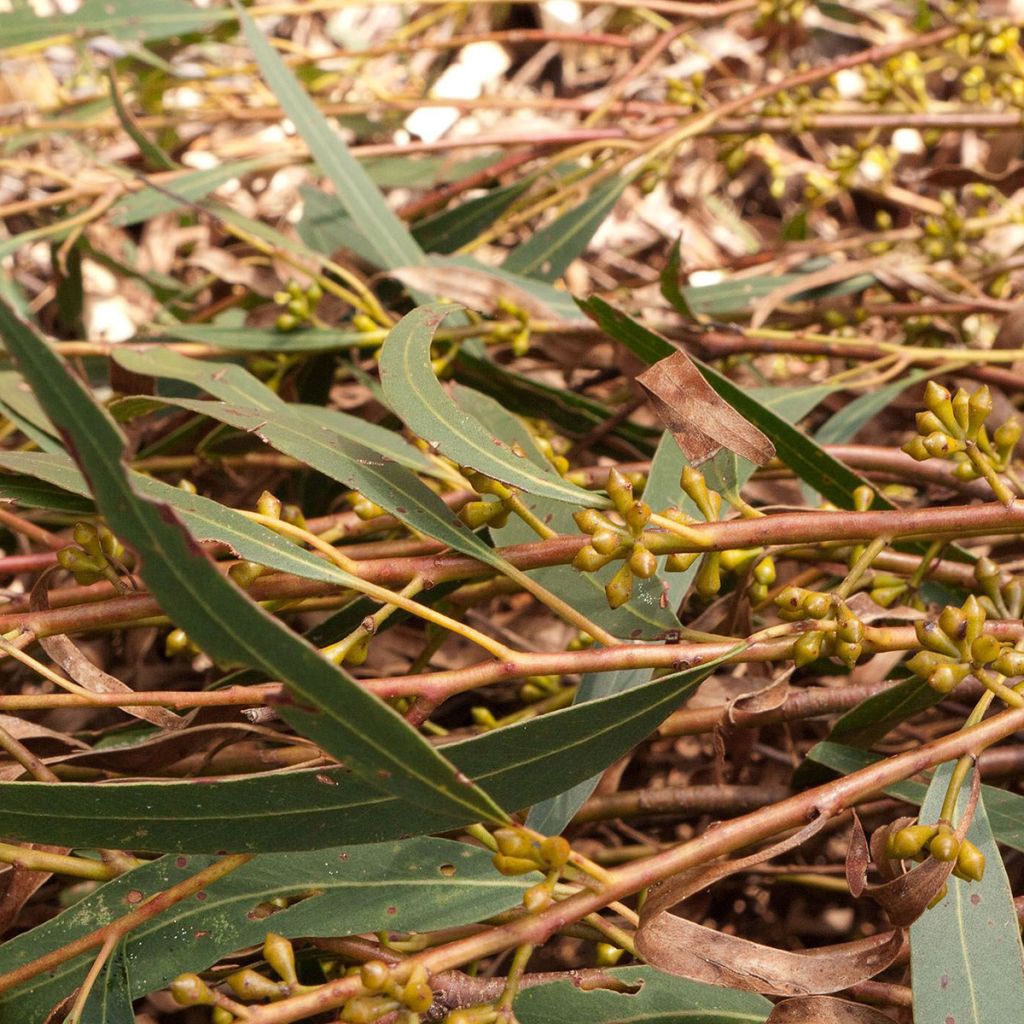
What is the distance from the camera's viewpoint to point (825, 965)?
0.75 m

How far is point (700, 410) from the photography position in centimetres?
85

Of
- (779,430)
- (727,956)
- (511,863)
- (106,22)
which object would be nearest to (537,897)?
(511,863)

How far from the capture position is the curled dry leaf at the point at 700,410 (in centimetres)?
85

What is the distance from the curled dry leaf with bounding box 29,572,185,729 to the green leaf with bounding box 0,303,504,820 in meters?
0.23

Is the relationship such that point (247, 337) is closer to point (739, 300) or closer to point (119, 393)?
point (119, 393)

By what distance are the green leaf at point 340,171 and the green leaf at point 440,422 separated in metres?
0.49

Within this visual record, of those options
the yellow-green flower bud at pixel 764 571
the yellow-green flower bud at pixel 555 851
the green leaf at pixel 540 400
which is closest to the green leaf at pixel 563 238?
the green leaf at pixel 540 400

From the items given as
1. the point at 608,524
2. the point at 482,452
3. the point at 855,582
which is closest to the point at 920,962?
the point at 855,582

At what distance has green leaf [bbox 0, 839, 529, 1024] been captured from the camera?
85 cm

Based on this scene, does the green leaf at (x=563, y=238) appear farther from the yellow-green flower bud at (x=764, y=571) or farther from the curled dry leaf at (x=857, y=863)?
the curled dry leaf at (x=857, y=863)

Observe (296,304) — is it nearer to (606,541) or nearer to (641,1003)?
(606,541)

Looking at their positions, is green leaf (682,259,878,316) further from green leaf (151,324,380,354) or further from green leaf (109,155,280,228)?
green leaf (109,155,280,228)

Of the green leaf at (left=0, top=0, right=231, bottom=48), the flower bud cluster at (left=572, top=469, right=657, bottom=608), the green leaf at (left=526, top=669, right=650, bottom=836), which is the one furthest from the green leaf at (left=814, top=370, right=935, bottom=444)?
the green leaf at (left=0, top=0, right=231, bottom=48)

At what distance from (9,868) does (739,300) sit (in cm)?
119
